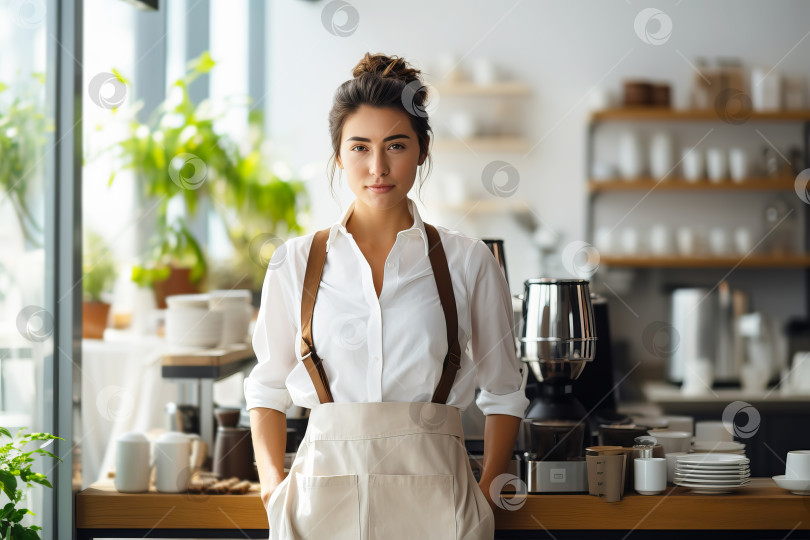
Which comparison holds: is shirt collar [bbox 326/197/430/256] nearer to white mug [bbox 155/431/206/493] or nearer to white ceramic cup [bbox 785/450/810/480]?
white mug [bbox 155/431/206/493]

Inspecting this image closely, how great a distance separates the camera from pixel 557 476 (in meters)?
1.93

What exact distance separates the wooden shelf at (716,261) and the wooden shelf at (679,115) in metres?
0.84

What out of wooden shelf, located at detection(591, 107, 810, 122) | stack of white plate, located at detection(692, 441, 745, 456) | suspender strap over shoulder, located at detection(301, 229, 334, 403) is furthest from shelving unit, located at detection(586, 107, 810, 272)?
suspender strap over shoulder, located at detection(301, 229, 334, 403)

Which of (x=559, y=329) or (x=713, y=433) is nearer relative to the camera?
(x=559, y=329)

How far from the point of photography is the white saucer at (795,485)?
1.90 metres

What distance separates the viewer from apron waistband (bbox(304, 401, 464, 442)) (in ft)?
5.36

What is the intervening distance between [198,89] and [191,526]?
147 inches

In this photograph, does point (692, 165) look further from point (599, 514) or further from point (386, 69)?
point (386, 69)

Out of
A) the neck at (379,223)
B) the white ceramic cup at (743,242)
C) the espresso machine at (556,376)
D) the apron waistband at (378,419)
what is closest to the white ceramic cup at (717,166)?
the white ceramic cup at (743,242)

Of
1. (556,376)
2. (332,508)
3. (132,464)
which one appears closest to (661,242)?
(556,376)

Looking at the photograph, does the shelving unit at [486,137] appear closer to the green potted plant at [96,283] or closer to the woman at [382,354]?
the green potted plant at [96,283]

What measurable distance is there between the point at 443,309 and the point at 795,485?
Answer: 2.89ft

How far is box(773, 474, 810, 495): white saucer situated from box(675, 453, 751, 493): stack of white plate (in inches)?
2.9

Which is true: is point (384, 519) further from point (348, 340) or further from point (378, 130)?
point (378, 130)
